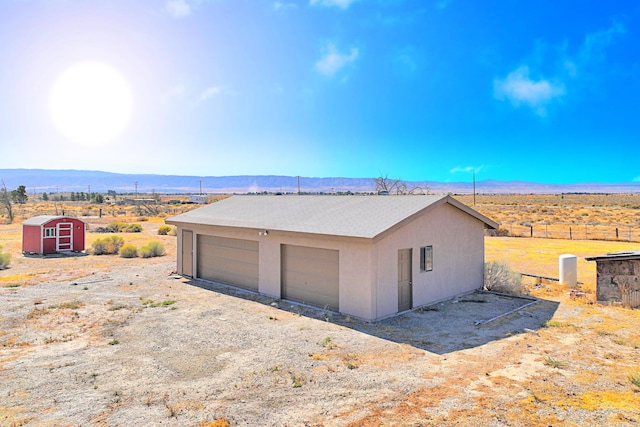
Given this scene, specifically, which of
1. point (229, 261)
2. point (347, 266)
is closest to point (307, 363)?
point (347, 266)

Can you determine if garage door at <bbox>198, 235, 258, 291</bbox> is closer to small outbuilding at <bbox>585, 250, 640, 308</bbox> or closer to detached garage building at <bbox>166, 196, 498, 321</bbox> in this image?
detached garage building at <bbox>166, 196, 498, 321</bbox>

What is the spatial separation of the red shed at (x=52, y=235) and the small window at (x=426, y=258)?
22642mm

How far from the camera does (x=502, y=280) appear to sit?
16078mm

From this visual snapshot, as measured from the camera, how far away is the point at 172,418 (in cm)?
658

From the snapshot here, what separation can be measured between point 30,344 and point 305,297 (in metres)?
7.13

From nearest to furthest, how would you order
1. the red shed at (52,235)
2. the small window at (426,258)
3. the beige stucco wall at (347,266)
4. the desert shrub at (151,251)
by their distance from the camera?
1. the beige stucco wall at (347,266)
2. the small window at (426,258)
3. the desert shrub at (151,251)
4. the red shed at (52,235)

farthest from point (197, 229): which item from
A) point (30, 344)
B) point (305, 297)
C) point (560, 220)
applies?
point (560, 220)

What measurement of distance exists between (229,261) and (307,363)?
8.74 meters

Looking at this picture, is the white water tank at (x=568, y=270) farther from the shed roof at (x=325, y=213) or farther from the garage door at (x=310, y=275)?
the garage door at (x=310, y=275)

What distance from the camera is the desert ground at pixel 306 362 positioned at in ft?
22.2

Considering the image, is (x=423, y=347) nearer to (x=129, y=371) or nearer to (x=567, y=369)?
(x=567, y=369)

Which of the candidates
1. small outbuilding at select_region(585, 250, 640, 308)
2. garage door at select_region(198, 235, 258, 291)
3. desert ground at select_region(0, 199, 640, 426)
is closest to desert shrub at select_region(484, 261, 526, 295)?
desert ground at select_region(0, 199, 640, 426)

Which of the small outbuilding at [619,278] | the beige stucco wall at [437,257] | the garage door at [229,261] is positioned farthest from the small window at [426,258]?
the garage door at [229,261]

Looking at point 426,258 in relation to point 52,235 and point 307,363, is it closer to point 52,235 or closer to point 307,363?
point 307,363
